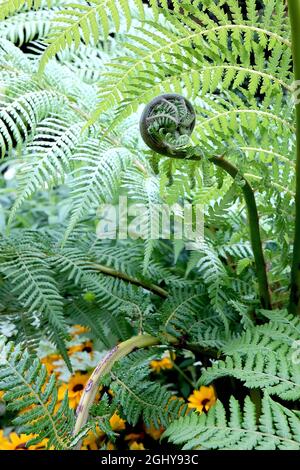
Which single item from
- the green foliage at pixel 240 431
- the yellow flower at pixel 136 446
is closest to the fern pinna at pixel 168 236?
the green foliage at pixel 240 431

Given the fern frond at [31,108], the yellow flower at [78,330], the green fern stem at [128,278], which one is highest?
the fern frond at [31,108]

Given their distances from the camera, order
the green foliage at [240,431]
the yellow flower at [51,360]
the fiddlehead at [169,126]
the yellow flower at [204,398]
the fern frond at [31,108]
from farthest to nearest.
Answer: the yellow flower at [51,360], the yellow flower at [204,398], the fern frond at [31,108], the fiddlehead at [169,126], the green foliage at [240,431]

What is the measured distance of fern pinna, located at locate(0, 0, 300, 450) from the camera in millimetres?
536

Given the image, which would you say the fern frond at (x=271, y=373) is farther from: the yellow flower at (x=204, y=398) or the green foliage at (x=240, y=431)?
the yellow flower at (x=204, y=398)

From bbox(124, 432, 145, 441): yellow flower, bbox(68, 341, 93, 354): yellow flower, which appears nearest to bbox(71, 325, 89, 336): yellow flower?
bbox(68, 341, 93, 354): yellow flower

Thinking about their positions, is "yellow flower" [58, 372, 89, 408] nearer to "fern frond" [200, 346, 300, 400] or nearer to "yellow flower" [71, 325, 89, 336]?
"yellow flower" [71, 325, 89, 336]

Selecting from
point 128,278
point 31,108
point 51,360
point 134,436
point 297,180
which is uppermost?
point 31,108

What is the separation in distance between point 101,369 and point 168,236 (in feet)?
0.79

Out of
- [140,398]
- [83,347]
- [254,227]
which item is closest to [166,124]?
[254,227]

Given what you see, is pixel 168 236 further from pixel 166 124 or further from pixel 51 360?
pixel 51 360

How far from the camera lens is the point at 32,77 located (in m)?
0.80

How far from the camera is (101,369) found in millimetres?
589

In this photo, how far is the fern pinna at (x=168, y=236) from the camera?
54 cm
